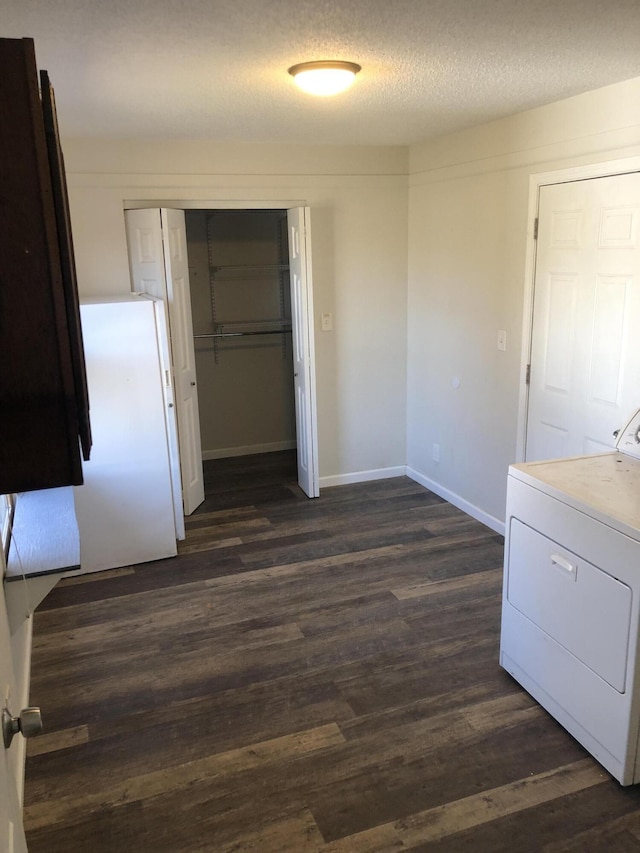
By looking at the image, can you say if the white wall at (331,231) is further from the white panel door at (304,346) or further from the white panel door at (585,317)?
the white panel door at (585,317)

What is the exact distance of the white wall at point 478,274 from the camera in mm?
3238

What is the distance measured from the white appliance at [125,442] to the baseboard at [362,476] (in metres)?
1.53

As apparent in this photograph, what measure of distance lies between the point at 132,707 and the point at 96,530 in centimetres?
136

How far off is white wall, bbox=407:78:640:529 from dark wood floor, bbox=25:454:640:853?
74 cm

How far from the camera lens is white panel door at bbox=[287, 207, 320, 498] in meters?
4.41

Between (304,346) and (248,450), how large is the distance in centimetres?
165

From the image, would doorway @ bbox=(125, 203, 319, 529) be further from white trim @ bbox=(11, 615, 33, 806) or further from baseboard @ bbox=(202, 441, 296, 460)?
white trim @ bbox=(11, 615, 33, 806)

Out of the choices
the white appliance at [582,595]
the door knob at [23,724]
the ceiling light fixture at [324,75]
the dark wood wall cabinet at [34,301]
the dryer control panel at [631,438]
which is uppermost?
the ceiling light fixture at [324,75]

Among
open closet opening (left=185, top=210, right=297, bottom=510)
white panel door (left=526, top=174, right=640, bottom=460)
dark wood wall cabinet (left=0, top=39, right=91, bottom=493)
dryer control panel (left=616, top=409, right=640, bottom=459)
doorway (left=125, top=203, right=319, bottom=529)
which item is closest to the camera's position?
dark wood wall cabinet (left=0, top=39, right=91, bottom=493)

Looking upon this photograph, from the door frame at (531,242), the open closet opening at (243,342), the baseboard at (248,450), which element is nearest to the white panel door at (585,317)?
the door frame at (531,242)

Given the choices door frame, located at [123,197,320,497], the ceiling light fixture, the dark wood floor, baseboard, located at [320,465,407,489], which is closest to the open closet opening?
baseboard, located at [320,465,407,489]

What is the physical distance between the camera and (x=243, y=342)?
19.1ft

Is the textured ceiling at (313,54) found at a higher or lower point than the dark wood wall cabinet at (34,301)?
higher

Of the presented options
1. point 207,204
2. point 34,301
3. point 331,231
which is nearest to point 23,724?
point 34,301
